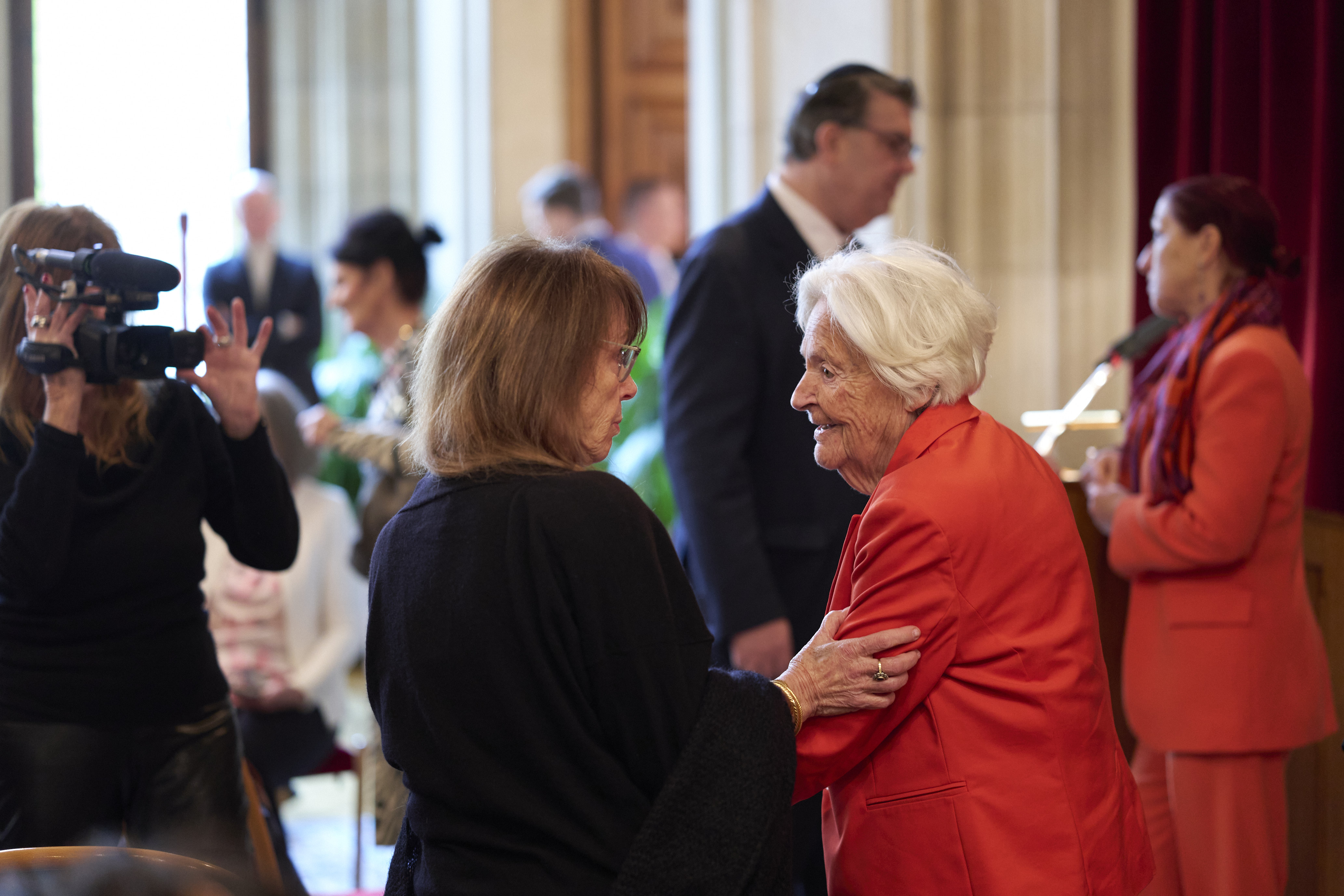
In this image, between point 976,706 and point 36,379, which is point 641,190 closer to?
point 36,379

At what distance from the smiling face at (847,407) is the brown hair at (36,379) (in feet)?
3.56

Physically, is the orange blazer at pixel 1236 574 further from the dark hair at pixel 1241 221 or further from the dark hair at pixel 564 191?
the dark hair at pixel 564 191

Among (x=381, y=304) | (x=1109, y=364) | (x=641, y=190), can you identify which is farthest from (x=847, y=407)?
(x=641, y=190)

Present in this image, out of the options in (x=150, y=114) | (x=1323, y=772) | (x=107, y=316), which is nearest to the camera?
(x=107, y=316)

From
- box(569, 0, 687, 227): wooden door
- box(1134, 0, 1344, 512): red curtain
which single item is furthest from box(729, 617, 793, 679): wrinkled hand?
box(569, 0, 687, 227): wooden door

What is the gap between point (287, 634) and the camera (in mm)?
3441

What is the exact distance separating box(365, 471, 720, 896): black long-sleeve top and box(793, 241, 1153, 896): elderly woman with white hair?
295 mm

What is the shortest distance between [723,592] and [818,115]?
1.05m

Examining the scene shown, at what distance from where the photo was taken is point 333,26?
7.89 metres

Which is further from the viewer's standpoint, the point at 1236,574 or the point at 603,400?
the point at 1236,574

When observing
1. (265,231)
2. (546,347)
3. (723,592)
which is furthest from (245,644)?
(265,231)

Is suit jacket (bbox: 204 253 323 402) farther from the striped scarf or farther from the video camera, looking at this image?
the striped scarf

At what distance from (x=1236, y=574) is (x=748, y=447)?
40.1 inches

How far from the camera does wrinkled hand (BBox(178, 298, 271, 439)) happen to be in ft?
7.01
